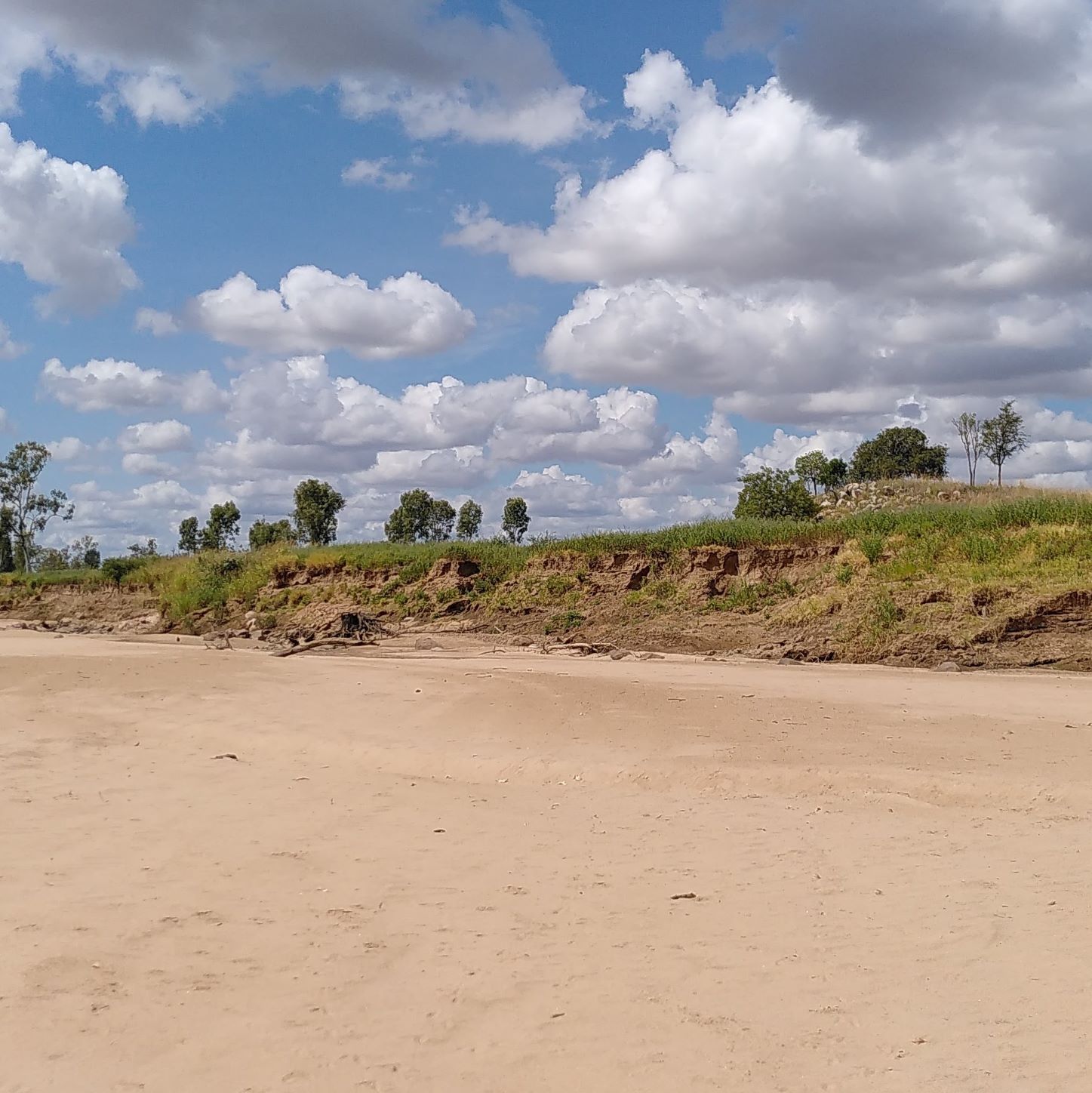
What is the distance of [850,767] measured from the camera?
8.44 meters

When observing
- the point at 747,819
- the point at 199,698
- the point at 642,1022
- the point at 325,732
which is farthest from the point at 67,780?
the point at 642,1022

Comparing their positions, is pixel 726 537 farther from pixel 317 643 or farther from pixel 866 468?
pixel 866 468

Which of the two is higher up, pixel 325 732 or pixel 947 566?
pixel 947 566

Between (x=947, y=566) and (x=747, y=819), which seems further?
(x=947, y=566)

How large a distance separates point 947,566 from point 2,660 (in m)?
16.7

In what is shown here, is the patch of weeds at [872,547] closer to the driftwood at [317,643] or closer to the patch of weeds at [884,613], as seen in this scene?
the patch of weeds at [884,613]

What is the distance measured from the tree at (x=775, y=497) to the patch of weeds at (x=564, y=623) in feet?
45.1

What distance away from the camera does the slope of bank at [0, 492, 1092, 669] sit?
18.3 metres

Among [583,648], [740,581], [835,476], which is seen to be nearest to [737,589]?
[740,581]

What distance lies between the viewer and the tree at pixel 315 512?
47.9 m

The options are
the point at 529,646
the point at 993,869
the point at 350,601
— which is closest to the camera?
the point at 993,869

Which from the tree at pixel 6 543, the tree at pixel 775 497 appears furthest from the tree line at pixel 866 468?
the tree at pixel 6 543

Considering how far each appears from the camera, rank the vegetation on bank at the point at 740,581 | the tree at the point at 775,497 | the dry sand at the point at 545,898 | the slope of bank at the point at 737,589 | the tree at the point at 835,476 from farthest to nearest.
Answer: the tree at the point at 835,476 → the tree at the point at 775,497 → the vegetation on bank at the point at 740,581 → the slope of bank at the point at 737,589 → the dry sand at the point at 545,898

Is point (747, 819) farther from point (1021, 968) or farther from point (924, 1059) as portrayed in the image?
point (924, 1059)
